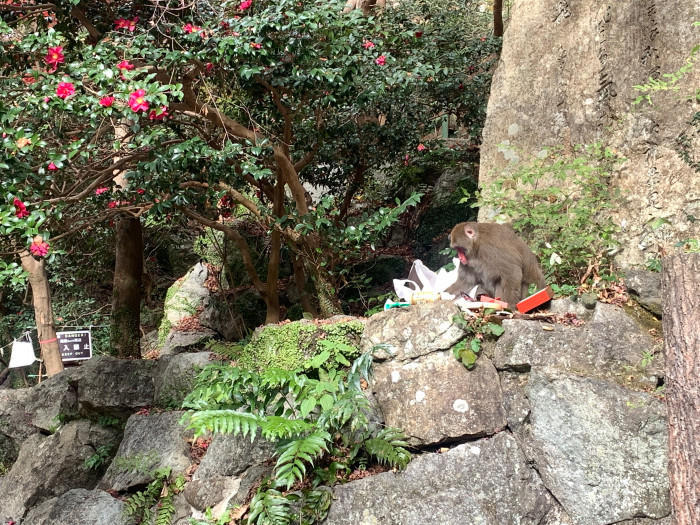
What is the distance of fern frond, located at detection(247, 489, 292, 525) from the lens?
4.66 meters

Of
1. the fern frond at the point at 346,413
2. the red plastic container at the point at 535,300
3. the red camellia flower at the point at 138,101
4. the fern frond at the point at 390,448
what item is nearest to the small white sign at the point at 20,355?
the red camellia flower at the point at 138,101

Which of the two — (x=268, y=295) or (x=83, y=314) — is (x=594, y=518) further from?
(x=83, y=314)

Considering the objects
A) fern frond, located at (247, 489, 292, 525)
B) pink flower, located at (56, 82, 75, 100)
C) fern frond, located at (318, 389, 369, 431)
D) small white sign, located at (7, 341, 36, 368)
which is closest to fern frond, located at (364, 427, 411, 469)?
fern frond, located at (318, 389, 369, 431)

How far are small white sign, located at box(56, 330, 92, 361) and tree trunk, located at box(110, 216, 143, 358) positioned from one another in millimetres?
344

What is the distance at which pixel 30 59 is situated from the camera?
7027mm

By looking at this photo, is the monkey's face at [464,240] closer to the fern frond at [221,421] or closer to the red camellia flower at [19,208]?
the fern frond at [221,421]

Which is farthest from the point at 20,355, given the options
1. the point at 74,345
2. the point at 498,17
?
the point at 498,17

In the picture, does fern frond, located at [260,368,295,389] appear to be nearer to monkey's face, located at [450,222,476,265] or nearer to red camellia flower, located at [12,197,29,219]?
monkey's face, located at [450,222,476,265]

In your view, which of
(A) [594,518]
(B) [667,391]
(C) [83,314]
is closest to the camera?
(B) [667,391]

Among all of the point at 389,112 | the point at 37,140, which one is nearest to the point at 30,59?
the point at 37,140

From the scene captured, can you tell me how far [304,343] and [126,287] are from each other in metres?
3.27

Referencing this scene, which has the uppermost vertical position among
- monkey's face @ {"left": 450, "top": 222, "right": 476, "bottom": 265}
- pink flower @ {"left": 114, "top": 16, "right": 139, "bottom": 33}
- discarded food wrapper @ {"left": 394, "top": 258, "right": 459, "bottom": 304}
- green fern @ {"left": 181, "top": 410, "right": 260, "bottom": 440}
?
pink flower @ {"left": 114, "top": 16, "right": 139, "bottom": 33}

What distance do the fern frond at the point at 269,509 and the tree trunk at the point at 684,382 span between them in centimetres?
252

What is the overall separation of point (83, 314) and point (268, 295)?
4808mm
